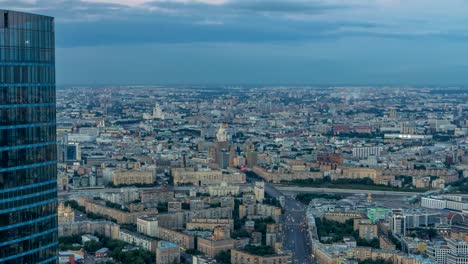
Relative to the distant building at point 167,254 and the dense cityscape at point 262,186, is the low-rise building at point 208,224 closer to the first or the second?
the dense cityscape at point 262,186

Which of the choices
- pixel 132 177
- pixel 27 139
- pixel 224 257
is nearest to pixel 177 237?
pixel 224 257

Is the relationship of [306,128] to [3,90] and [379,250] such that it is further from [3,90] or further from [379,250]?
[3,90]

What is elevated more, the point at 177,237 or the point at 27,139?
the point at 27,139

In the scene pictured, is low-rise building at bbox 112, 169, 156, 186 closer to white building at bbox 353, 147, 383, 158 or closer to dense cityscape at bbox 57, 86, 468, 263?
dense cityscape at bbox 57, 86, 468, 263

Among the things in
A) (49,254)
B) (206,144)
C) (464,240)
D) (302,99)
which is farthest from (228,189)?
(302,99)

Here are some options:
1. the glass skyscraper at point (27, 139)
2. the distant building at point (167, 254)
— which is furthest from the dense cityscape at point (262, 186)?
the glass skyscraper at point (27, 139)

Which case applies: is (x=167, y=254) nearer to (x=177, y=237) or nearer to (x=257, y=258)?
(x=257, y=258)

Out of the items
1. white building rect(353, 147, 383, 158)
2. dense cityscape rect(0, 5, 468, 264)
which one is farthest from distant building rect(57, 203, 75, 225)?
white building rect(353, 147, 383, 158)
